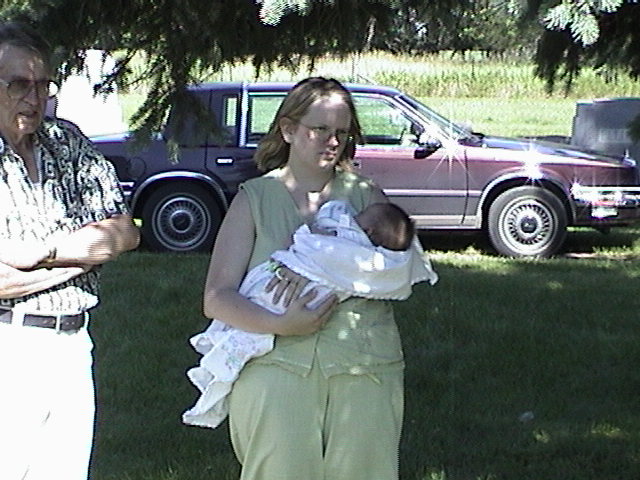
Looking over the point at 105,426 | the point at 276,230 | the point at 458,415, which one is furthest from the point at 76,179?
the point at 458,415

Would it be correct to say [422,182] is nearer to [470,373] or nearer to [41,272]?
[470,373]

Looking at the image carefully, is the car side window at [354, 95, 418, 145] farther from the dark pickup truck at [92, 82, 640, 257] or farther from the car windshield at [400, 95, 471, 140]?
the car windshield at [400, 95, 471, 140]

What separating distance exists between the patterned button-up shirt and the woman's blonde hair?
17.3 inches

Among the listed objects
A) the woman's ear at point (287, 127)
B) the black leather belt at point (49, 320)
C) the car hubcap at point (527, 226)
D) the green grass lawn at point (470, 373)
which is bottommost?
the green grass lawn at point (470, 373)

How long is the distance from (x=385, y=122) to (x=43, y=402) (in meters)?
8.37

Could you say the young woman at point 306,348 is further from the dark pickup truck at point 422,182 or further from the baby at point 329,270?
the dark pickup truck at point 422,182

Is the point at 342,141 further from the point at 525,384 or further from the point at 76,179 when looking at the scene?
the point at 525,384

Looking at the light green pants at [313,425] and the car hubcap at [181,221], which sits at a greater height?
the light green pants at [313,425]

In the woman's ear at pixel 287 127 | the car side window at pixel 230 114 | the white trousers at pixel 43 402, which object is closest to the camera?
the white trousers at pixel 43 402

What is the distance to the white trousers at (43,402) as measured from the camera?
3.32 meters

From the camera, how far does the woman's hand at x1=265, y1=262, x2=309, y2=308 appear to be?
10.7ft

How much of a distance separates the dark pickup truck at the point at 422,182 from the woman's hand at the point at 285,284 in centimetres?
792

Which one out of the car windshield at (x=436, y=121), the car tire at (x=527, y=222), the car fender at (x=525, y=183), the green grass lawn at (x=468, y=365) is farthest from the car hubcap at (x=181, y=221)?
the car tire at (x=527, y=222)

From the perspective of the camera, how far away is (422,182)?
37.1 ft
